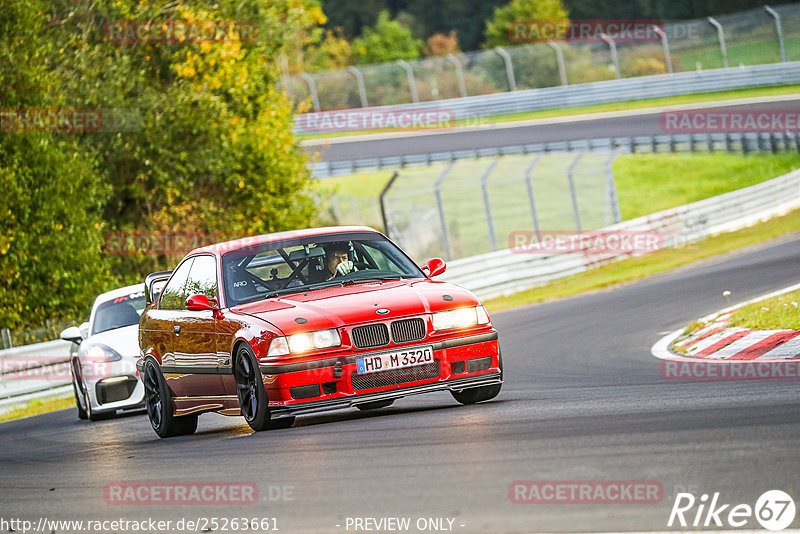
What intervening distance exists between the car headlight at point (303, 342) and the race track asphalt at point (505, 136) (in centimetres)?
3164

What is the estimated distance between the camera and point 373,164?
42.2 m

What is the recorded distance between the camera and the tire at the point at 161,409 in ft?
33.6

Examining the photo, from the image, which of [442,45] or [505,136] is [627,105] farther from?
[442,45]

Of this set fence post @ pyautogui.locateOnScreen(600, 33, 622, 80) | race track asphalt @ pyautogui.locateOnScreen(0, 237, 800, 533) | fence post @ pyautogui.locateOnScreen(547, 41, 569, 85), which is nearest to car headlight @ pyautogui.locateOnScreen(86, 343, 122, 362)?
race track asphalt @ pyautogui.locateOnScreen(0, 237, 800, 533)

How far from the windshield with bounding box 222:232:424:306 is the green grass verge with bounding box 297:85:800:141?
34772 mm

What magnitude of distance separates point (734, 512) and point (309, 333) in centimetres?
404

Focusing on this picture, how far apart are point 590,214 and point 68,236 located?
48.9ft

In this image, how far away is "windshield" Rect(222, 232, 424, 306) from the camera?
9.47 m

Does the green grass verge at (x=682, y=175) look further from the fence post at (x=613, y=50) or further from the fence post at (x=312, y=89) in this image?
the fence post at (x=312, y=89)

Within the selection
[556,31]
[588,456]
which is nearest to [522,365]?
[588,456]

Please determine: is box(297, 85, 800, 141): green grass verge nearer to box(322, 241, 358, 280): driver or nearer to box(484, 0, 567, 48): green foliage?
box(484, 0, 567, 48): green foliage

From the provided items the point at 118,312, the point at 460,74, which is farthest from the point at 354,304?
the point at 460,74

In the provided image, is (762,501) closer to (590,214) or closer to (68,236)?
(68,236)

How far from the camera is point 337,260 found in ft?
31.7
